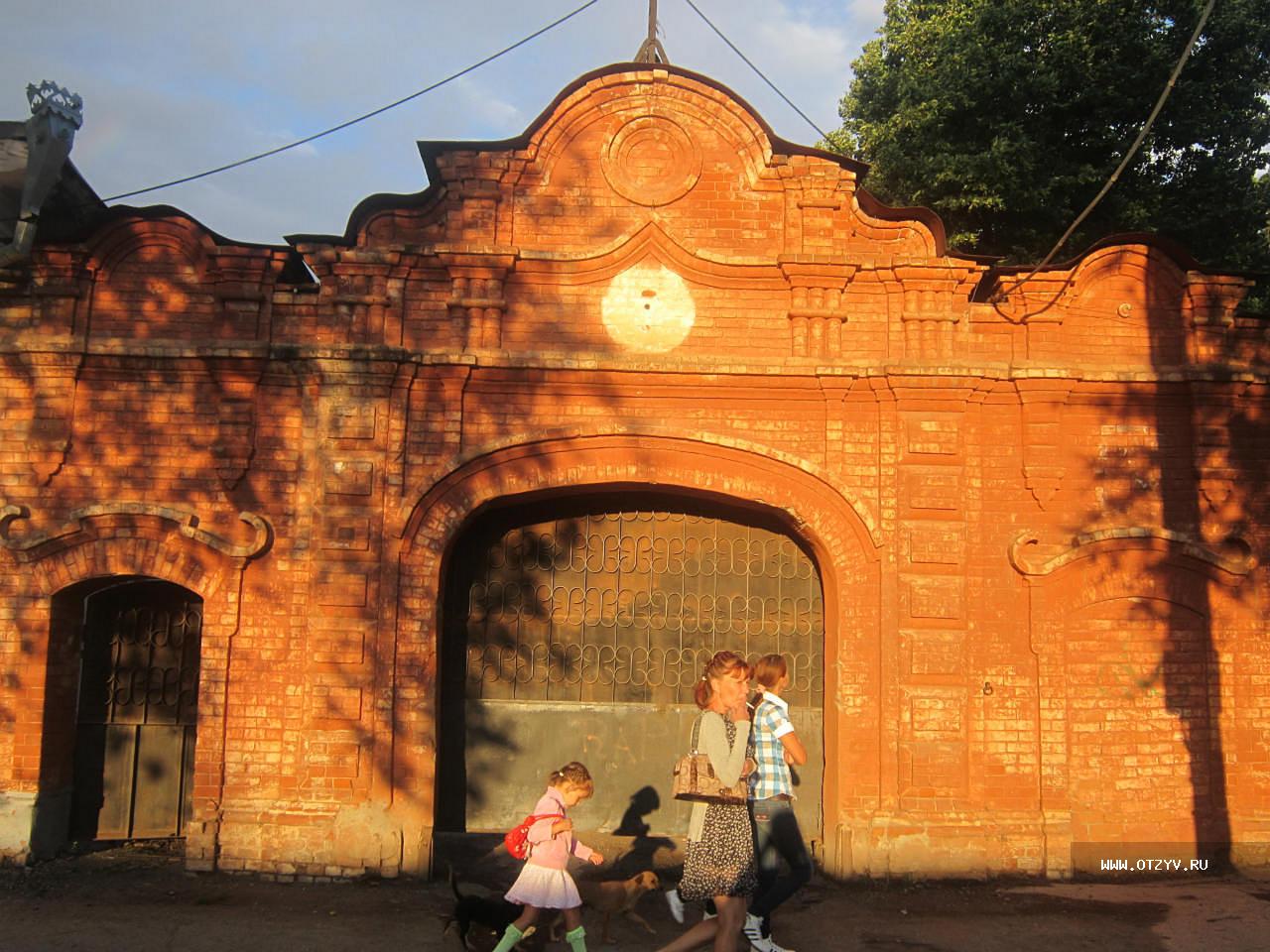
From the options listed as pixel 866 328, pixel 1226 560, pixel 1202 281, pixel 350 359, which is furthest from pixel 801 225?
pixel 1226 560

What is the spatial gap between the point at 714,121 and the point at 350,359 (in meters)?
3.66

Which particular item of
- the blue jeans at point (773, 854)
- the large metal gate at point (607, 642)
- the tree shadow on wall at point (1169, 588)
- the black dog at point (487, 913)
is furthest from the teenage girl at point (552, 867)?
the tree shadow on wall at point (1169, 588)

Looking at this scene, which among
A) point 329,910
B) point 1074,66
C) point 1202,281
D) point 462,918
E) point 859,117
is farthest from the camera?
point 859,117

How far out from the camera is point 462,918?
6160 millimetres

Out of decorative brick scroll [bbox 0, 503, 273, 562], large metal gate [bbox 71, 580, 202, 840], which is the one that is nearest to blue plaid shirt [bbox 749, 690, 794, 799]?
decorative brick scroll [bbox 0, 503, 273, 562]

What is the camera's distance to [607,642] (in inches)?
356

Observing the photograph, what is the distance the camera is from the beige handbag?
5.38m

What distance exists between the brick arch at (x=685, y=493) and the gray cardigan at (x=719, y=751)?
299cm

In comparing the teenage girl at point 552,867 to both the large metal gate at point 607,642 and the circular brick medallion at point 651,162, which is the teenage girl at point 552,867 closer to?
the large metal gate at point 607,642

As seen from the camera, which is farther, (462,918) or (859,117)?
(859,117)

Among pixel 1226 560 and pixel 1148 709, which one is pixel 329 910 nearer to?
pixel 1148 709

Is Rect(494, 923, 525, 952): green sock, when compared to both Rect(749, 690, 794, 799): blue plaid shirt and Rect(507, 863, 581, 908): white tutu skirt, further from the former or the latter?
Rect(749, 690, 794, 799): blue plaid shirt

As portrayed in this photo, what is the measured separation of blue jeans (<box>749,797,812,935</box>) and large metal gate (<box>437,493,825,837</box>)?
8.95 feet

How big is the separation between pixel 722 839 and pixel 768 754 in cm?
72
